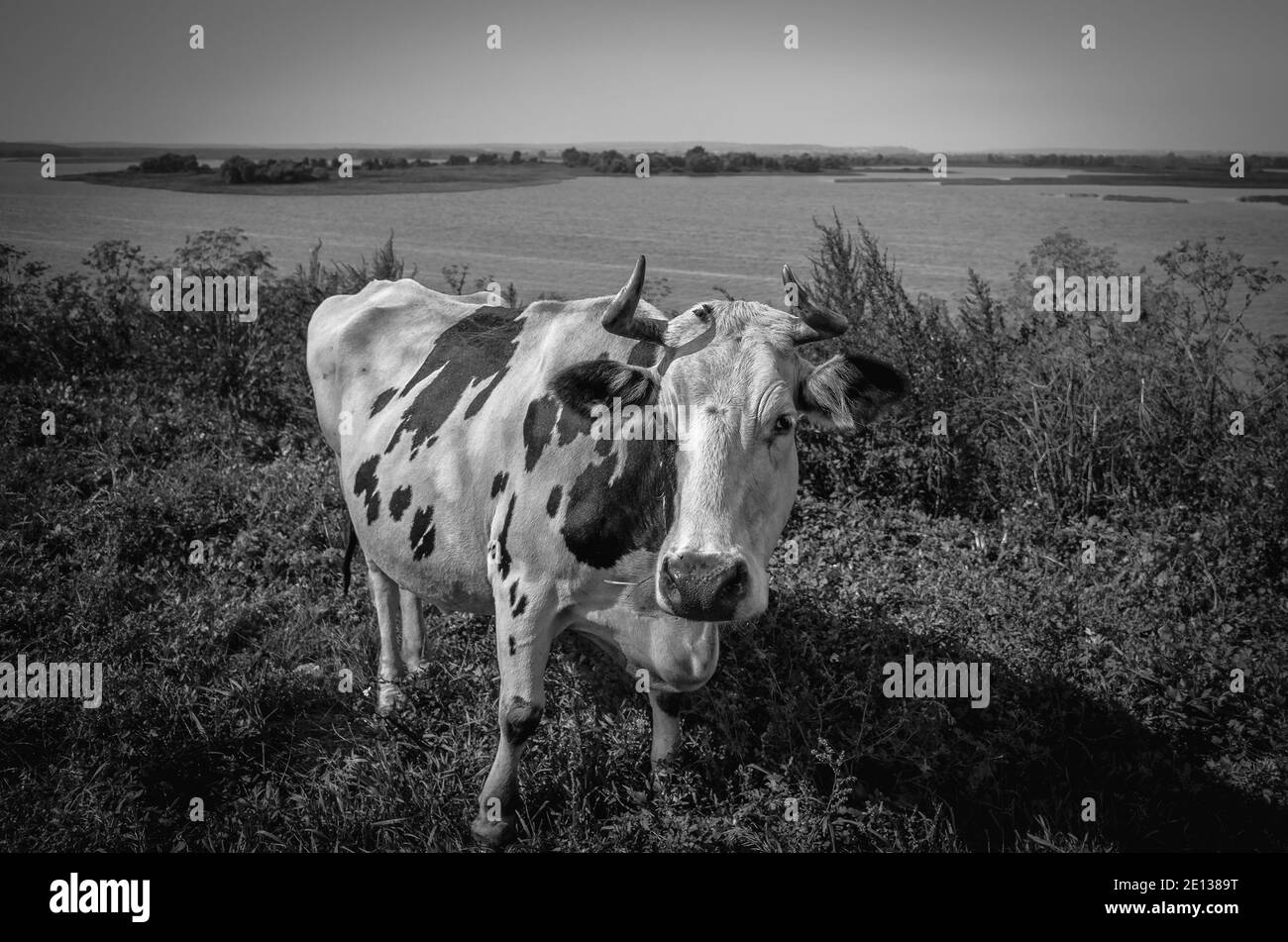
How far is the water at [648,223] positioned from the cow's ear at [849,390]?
5600 mm

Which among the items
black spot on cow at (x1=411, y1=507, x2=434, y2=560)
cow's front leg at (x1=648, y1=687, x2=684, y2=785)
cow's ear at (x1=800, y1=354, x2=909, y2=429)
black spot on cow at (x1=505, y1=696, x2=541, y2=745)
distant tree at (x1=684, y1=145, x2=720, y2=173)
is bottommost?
cow's front leg at (x1=648, y1=687, x2=684, y2=785)

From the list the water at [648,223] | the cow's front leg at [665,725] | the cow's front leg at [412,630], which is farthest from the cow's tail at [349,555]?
the water at [648,223]

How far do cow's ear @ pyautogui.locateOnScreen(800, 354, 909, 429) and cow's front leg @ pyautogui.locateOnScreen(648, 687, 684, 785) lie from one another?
1402 millimetres

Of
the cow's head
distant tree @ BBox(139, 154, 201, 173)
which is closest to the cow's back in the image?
the cow's head

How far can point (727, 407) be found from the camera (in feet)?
10.9

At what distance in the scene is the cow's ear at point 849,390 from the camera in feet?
11.8

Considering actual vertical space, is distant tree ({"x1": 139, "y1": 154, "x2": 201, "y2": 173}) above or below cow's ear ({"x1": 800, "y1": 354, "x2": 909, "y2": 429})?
above

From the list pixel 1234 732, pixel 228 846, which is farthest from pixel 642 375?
pixel 1234 732

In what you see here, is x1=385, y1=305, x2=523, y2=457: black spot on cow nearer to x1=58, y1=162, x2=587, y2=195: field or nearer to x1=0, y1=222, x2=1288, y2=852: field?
x1=0, y1=222, x2=1288, y2=852: field

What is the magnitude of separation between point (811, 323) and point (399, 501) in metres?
2.21

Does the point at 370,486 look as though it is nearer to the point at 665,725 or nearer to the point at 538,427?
the point at 538,427

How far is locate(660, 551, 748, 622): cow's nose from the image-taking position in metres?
3.13
